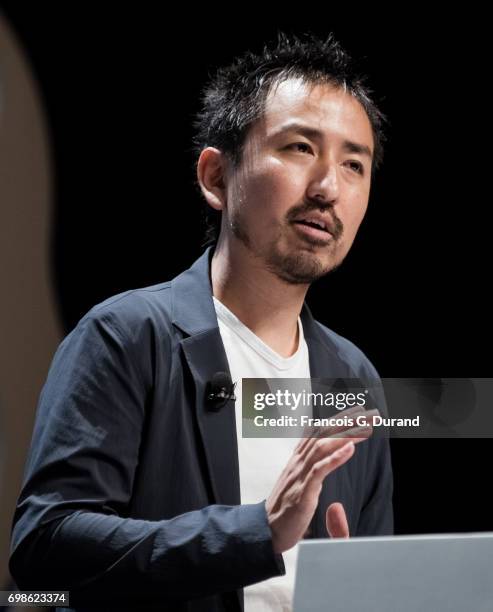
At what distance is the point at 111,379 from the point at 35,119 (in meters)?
0.78

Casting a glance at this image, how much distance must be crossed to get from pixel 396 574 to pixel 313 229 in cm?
77

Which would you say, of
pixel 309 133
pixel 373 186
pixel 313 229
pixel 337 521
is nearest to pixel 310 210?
pixel 313 229

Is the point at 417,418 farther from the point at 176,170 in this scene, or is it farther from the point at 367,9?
the point at 367,9

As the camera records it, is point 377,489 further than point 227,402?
Yes

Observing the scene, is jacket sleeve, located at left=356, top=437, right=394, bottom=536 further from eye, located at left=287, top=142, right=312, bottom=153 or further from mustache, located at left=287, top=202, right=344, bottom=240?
eye, located at left=287, top=142, right=312, bottom=153

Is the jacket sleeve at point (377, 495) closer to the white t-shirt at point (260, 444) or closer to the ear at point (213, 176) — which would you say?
the white t-shirt at point (260, 444)

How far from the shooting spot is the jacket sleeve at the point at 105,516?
137cm

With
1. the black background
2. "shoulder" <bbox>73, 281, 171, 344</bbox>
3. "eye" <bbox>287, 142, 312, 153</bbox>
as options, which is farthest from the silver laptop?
the black background

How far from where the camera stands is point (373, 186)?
98.3 inches

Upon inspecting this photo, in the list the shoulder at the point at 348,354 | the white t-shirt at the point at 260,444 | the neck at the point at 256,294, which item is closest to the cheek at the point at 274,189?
the neck at the point at 256,294

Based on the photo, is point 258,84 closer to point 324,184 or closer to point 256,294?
point 324,184

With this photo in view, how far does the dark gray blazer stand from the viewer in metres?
1.39

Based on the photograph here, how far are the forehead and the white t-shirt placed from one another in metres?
0.38

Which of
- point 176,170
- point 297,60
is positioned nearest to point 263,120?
point 297,60
